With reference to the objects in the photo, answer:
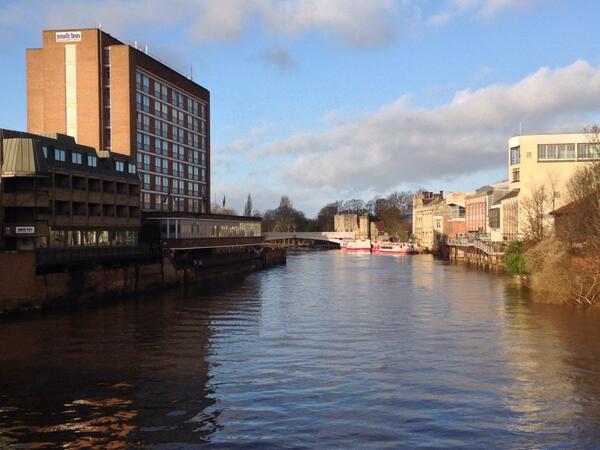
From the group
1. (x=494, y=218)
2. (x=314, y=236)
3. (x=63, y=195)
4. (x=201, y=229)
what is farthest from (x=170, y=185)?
(x=314, y=236)

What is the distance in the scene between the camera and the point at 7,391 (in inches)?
875

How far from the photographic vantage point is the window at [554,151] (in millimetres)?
83125

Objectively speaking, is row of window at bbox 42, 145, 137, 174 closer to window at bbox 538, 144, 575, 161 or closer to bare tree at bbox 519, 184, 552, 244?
bare tree at bbox 519, 184, 552, 244

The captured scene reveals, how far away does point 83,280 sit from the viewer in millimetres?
47438

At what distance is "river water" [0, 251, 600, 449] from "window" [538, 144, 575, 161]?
1767 inches

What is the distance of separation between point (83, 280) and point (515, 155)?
6096 cm

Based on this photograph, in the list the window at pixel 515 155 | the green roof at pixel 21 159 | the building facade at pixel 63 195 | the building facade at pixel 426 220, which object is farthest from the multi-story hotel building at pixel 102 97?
the building facade at pixel 426 220

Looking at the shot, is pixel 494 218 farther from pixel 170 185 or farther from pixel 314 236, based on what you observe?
pixel 314 236

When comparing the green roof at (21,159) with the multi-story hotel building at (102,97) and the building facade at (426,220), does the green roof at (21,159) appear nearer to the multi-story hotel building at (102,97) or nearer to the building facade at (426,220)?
the multi-story hotel building at (102,97)

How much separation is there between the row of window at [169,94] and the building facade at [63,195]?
812 inches

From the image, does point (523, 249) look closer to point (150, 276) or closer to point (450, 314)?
point (450, 314)

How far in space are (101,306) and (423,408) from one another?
1255 inches

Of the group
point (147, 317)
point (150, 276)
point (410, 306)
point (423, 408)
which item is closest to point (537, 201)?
point (410, 306)

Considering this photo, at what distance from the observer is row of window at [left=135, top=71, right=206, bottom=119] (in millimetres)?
79312
